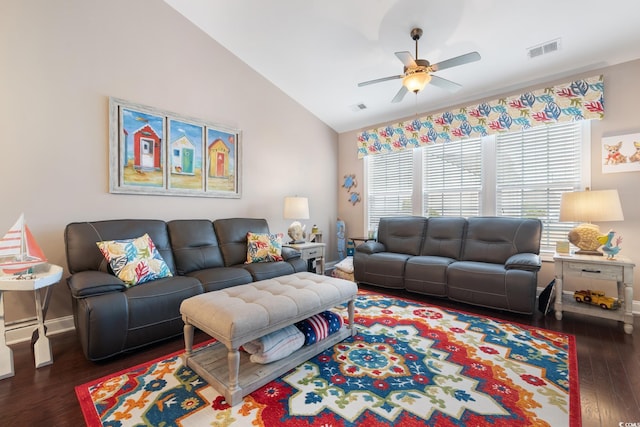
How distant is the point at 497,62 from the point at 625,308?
9.22ft

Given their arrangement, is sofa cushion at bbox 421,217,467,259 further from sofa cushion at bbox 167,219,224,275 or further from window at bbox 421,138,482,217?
sofa cushion at bbox 167,219,224,275

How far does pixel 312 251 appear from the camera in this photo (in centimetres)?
410

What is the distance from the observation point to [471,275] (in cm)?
317

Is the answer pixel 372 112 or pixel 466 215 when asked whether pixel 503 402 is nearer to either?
pixel 466 215

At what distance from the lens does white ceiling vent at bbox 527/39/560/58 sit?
2.97 m

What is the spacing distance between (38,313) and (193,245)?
134 centimetres

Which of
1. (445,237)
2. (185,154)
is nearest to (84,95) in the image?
(185,154)

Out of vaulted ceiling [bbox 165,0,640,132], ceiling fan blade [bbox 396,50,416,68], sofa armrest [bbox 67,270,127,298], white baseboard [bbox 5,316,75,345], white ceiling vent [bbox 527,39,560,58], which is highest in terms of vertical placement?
vaulted ceiling [bbox 165,0,640,132]

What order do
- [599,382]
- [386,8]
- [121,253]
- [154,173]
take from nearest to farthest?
[599,382]
[121,253]
[386,8]
[154,173]

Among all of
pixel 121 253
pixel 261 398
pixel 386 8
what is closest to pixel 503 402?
pixel 261 398

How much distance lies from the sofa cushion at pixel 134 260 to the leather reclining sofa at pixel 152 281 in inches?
3.6

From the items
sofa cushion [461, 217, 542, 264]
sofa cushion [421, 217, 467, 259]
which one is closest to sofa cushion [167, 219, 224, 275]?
sofa cushion [421, 217, 467, 259]

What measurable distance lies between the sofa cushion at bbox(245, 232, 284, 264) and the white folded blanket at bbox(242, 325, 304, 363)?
1.45 meters

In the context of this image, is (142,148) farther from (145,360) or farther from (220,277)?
(145,360)
